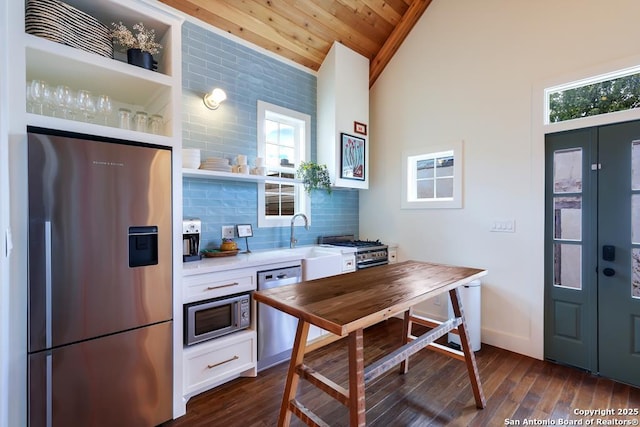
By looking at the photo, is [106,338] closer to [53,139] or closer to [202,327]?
[202,327]

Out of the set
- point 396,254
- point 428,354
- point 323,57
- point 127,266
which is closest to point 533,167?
point 396,254

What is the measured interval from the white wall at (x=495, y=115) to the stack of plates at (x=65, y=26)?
322 centimetres

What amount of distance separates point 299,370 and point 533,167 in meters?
2.81

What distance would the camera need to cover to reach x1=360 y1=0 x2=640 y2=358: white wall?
2.72 meters

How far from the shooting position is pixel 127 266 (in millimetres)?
1832

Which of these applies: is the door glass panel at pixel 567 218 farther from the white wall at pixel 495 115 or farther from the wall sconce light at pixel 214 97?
the wall sconce light at pixel 214 97

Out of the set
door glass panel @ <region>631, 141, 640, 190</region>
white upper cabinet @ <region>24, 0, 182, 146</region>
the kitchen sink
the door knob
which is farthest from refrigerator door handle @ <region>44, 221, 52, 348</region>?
door glass panel @ <region>631, 141, 640, 190</region>

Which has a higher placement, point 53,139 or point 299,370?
point 53,139

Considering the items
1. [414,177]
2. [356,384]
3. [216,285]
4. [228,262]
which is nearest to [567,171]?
[414,177]

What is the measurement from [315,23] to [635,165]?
3.29 m

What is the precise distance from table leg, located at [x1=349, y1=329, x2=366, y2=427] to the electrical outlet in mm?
1957

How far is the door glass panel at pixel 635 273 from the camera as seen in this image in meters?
2.41

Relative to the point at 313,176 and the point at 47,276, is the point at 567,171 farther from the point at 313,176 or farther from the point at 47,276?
the point at 47,276

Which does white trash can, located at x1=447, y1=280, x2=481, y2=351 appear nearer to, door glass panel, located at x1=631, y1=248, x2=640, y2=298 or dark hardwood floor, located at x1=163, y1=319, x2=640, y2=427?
dark hardwood floor, located at x1=163, y1=319, x2=640, y2=427
